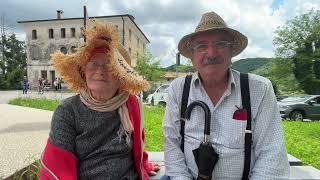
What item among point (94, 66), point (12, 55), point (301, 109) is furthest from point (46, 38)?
point (94, 66)

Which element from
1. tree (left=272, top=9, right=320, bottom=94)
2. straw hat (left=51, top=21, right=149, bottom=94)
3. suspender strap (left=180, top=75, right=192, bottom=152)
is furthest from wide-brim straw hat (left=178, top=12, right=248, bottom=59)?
tree (left=272, top=9, right=320, bottom=94)

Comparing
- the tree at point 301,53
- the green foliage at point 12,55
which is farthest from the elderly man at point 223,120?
the green foliage at point 12,55

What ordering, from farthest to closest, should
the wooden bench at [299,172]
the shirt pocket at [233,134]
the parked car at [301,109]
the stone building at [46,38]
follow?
the stone building at [46,38] < the parked car at [301,109] < the wooden bench at [299,172] < the shirt pocket at [233,134]

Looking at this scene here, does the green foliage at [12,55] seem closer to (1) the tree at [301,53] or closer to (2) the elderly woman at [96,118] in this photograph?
(1) the tree at [301,53]

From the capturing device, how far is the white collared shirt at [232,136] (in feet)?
9.62

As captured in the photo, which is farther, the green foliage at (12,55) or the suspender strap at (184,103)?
the green foliage at (12,55)

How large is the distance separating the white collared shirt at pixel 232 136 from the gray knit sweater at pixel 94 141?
38cm

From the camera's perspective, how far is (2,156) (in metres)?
6.43

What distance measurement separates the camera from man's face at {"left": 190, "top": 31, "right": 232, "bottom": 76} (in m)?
3.05

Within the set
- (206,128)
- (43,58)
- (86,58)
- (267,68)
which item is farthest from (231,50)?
(43,58)

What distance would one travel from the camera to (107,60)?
3.09m

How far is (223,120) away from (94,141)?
99 cm

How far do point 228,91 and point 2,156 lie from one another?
4.65 m

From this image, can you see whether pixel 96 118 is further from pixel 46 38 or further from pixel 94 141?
pixel 46 38
